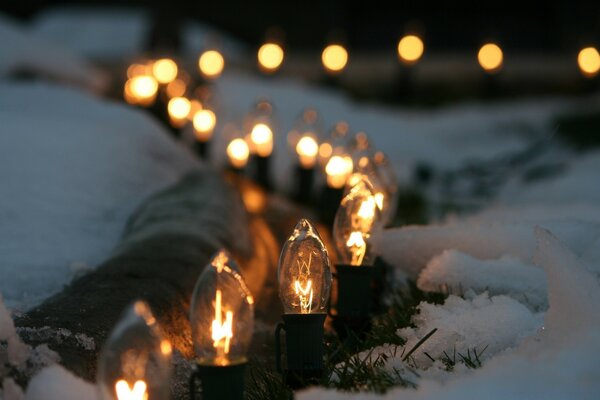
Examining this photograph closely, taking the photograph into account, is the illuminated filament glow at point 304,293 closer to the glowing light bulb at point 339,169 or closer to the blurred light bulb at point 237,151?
the glowing light bulb at point 339,169

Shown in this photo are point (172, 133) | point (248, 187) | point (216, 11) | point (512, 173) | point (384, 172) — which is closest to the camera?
point (384, 172)

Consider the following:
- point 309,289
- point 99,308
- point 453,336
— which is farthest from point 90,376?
point 453,336

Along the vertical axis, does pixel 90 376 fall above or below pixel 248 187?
below

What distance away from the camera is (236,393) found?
3.42m

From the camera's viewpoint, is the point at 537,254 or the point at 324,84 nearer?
the point at 537,254

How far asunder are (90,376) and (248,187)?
21.8 feet

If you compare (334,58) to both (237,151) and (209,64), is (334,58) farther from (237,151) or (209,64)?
(237,151)

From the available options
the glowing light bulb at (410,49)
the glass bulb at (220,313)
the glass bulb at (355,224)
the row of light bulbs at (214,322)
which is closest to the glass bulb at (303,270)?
the row of light bulbs at (214,322)

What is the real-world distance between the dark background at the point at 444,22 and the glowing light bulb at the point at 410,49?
80.9 inches

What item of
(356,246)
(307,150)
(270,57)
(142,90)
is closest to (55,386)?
(356,246)

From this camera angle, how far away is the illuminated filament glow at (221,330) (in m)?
3.43

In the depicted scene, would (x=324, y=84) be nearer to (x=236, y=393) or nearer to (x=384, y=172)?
(x=384, y=172)

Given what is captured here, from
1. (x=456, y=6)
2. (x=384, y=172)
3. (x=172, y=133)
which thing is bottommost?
(x=384, y=172)

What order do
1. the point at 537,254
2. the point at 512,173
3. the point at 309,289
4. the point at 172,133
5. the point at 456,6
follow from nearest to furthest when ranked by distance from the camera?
the point at 537,254 < the point at 309,289 < the point at 172,133 < the point at 512,173 < the point at 456,6
